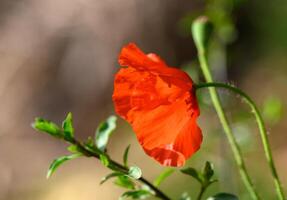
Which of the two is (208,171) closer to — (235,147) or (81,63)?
(235,147)

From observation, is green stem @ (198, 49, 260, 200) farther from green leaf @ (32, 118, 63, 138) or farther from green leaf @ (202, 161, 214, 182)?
green leaf @ (32, 118, 63, 138)

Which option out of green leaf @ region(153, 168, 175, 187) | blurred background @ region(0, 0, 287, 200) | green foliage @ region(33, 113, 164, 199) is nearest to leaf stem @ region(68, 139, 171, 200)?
green foliage @ region(33, 113, 164, 199)

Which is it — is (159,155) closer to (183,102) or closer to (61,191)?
(183,102)

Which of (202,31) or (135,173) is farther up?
(202,31)

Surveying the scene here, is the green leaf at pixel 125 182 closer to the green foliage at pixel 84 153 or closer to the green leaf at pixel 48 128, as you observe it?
the green foliage at pixel 84 153

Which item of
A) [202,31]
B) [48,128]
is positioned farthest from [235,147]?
[202,31]

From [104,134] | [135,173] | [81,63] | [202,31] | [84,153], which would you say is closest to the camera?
[135,173]
